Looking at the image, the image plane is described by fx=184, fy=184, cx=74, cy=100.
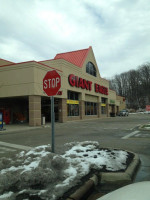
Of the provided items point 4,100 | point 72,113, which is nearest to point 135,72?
point 72,113

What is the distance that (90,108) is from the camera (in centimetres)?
3578

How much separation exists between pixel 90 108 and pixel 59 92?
1395 cm

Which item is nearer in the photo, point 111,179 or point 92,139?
point 111,179

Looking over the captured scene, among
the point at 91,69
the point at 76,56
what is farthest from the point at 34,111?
the point at 91,69

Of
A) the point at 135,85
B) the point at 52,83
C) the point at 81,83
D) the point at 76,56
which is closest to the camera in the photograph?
the point at 52,83

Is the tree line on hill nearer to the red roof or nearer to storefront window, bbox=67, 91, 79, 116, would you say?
the red roof

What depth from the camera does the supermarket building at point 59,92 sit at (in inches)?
787

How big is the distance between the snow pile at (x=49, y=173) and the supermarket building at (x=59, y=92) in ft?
49.4

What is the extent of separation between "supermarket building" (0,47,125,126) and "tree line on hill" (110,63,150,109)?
129 feet

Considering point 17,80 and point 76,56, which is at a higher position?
point 76,56

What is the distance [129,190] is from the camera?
92.9 inches

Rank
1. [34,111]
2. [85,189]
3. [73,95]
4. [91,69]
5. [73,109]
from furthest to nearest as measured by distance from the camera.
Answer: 1. [91,69]
2. [73,95]
3. [73,109]
4. [34,111]
5. [85,189]

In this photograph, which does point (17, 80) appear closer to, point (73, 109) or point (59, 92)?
point (59, 92)

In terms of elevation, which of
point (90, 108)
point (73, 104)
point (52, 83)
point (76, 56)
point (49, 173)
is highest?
point (76, 56)
